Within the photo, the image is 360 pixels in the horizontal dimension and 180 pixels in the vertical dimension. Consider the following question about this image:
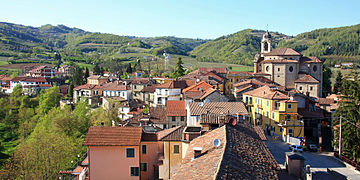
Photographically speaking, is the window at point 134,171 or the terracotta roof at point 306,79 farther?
the terracotta roof at point 306,79

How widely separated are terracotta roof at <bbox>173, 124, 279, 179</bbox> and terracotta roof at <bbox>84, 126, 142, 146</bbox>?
32.4ft

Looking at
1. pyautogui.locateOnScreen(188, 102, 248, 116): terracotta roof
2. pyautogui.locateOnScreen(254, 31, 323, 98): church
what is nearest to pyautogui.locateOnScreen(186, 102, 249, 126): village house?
pyautogui.locateOnScreen(188, 102, 248, 116): terracotta roof

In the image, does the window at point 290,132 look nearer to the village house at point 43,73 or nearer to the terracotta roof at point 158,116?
the terracotta roof at point 158,116

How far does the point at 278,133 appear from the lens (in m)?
37.3

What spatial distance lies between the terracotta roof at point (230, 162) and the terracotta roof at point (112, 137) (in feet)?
32.4

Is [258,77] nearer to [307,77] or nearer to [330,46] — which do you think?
[307,77]

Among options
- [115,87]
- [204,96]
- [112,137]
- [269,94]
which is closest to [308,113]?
[269,94]

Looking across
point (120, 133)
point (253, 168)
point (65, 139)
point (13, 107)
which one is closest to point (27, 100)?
point (13, 107)

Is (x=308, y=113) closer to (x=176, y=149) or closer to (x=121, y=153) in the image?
(x=176, y=149)

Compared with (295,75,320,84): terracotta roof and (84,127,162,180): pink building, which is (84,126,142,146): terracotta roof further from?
(295,75,320,84): terracotta roof

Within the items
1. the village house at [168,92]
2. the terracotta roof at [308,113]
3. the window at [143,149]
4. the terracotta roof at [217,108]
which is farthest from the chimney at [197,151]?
the village house at [168,92]

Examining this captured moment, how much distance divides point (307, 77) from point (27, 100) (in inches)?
2672

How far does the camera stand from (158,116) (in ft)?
126

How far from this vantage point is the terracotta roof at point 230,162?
925 centimetres
